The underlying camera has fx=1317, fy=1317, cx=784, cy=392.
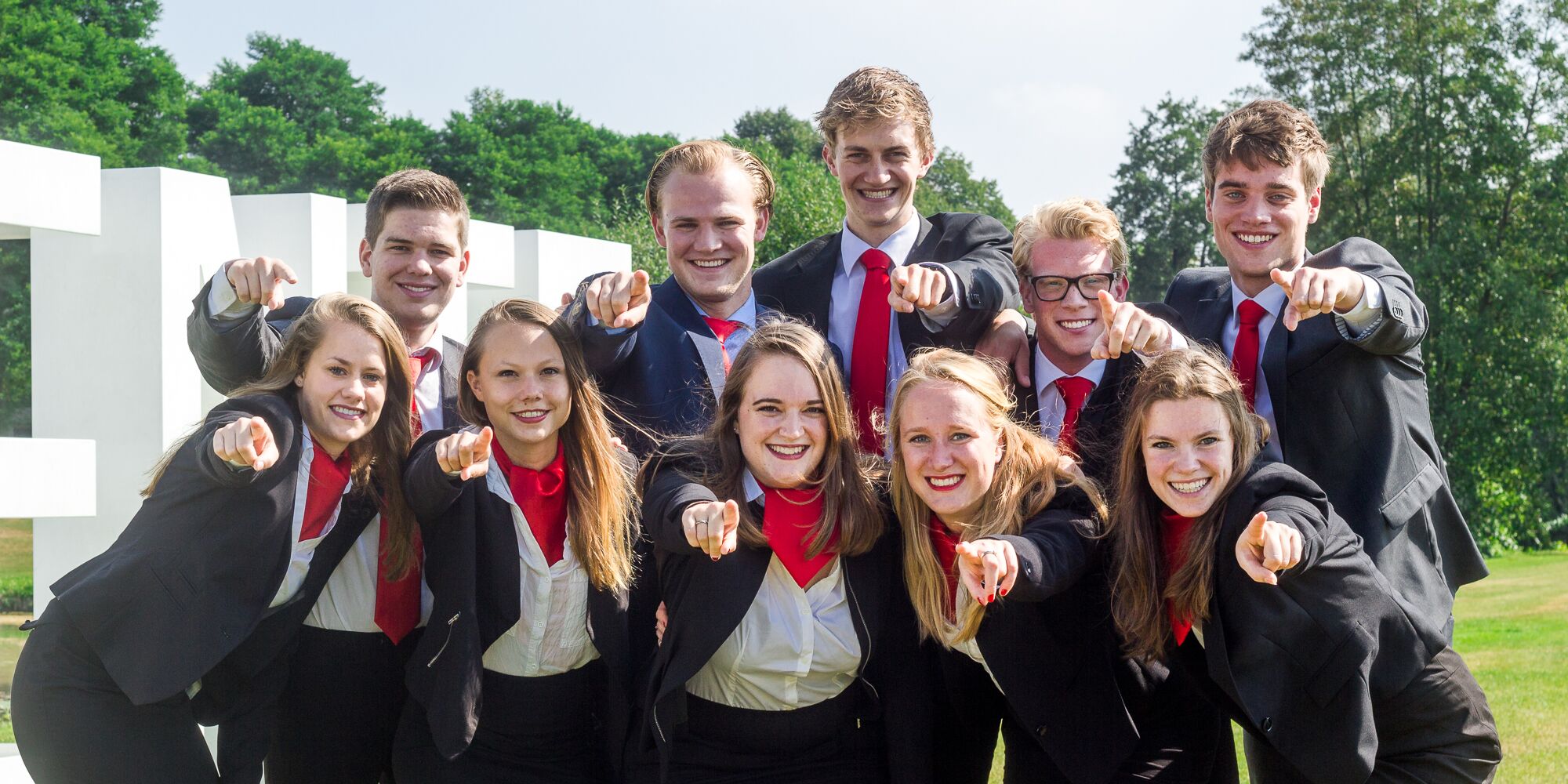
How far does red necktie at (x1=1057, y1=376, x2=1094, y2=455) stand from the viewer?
440 centimetres

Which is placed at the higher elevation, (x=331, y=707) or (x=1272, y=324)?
(x=1272, y=324)

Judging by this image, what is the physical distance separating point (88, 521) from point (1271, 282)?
22.4 feet

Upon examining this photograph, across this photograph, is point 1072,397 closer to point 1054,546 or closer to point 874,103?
point 1054,546

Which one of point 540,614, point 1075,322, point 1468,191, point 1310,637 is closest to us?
point 1310,637

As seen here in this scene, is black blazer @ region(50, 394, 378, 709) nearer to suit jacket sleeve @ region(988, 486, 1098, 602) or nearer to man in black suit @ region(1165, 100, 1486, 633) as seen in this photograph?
suit jacket sleeve @ region(988, 486, 1098, 602)

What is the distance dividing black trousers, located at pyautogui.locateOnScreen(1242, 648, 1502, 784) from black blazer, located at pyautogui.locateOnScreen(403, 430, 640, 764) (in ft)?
7.27

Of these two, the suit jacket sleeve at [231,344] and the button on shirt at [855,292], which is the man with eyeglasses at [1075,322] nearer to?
the button on shirt at [855,292]

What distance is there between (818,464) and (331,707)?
1.71m

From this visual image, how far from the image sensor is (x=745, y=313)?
186 inches

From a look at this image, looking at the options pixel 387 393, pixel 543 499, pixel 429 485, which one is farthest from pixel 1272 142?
pixel 387 393

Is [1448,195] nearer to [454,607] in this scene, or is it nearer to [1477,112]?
[1477,112]

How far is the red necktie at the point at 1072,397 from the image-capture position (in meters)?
4.40

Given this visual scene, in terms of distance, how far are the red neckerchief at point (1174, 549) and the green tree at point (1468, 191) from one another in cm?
2690

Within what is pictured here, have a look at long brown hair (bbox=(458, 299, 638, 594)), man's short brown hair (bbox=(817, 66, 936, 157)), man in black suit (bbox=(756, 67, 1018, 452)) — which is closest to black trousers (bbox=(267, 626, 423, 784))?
long brown hair (bbox=(458, 299, 638, 594))
